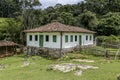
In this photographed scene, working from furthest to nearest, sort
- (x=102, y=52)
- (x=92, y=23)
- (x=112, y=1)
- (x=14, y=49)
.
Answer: (x=112, y=1)
(x=92, y=23)
(x=14, y=49)
(x=102, y=52)

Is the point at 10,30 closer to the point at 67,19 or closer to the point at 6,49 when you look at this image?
the point at 6,49

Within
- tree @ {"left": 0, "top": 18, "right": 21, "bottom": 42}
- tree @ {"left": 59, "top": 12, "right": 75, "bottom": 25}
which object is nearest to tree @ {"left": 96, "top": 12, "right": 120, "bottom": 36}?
tree @ {"left": 59, "top": 12, "right": 75, "bottom": 25}

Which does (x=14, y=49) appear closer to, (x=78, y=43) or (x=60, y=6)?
(x=78, y=43)

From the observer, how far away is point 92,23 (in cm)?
5212

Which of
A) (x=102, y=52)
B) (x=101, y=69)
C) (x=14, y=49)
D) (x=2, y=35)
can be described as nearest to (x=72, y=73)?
(x=101, y=69)

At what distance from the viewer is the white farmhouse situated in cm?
3173

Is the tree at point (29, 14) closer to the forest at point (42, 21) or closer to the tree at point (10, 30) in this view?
the forest at point (42, 21)

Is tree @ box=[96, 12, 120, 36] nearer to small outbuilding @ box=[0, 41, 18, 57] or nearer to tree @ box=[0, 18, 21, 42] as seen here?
tree @ box=[0, 18, 21, 42]

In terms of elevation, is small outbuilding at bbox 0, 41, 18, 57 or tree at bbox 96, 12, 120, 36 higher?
tree at bbox 96, 12, 120, 36

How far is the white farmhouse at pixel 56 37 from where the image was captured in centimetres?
3173

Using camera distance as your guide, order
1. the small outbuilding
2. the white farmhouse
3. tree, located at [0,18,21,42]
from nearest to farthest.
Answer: the white farmhouse
the small outbuilding
tree, located at [0,18,21,42]

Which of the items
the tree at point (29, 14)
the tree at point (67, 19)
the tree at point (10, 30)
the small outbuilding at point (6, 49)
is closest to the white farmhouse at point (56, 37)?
the small outbuilding at point (6, 49)

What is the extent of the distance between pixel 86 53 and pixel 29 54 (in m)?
9.16

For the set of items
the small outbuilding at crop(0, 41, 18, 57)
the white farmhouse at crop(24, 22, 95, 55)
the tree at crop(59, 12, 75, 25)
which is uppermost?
the tree at crop(59, 12, 75, 25)
